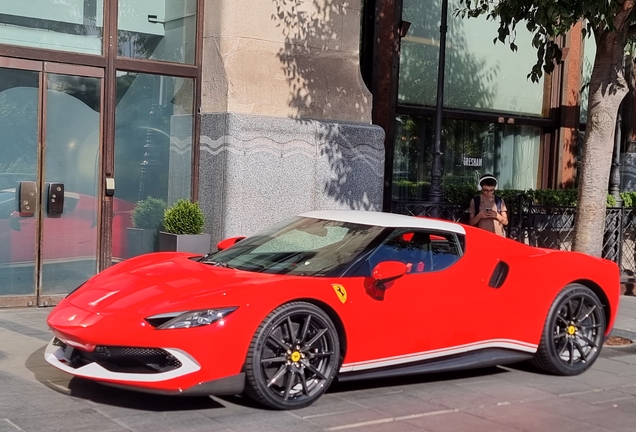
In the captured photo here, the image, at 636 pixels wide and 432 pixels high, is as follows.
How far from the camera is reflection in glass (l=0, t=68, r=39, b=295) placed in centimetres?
1046

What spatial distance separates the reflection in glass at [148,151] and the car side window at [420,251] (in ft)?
16.4

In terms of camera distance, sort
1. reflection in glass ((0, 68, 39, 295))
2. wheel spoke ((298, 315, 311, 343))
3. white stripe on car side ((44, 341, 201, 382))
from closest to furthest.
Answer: white stripe on car side ((44, 341, 201, 382)), wheel spoke ((298, 315, 311, 343)), reflection in glass ((0, 68, 39, 295))

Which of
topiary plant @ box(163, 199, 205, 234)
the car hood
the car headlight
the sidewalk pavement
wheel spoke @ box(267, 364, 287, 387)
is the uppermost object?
topiary plant @ box(163, 199, 205, 234)

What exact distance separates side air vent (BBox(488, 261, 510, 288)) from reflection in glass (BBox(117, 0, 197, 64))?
5.73 meters

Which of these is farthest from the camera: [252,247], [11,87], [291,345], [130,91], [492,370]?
[130,91]

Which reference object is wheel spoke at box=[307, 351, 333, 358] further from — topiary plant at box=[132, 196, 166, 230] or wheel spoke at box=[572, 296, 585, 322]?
topiary plant at box=[132, 196, 166, 230]

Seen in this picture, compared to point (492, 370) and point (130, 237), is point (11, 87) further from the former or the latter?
point (492, 370)

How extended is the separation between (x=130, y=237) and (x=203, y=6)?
119 inches

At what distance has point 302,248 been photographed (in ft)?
24.3

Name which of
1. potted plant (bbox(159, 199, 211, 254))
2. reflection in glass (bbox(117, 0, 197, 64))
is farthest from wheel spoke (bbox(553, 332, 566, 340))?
reflection in glass (bbox(117, 0, 197, 64))

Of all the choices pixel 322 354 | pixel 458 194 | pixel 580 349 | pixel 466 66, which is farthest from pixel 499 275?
pixel 466 66

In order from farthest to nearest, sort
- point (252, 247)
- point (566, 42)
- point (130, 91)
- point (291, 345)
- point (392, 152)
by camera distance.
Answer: point (566, 42) → point (392, 152) → point (130, 91) → point (252, 247) → point (291, 345)

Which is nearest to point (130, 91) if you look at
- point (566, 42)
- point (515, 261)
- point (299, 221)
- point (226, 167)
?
point (226, 167)

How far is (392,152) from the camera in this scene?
46.9ft
